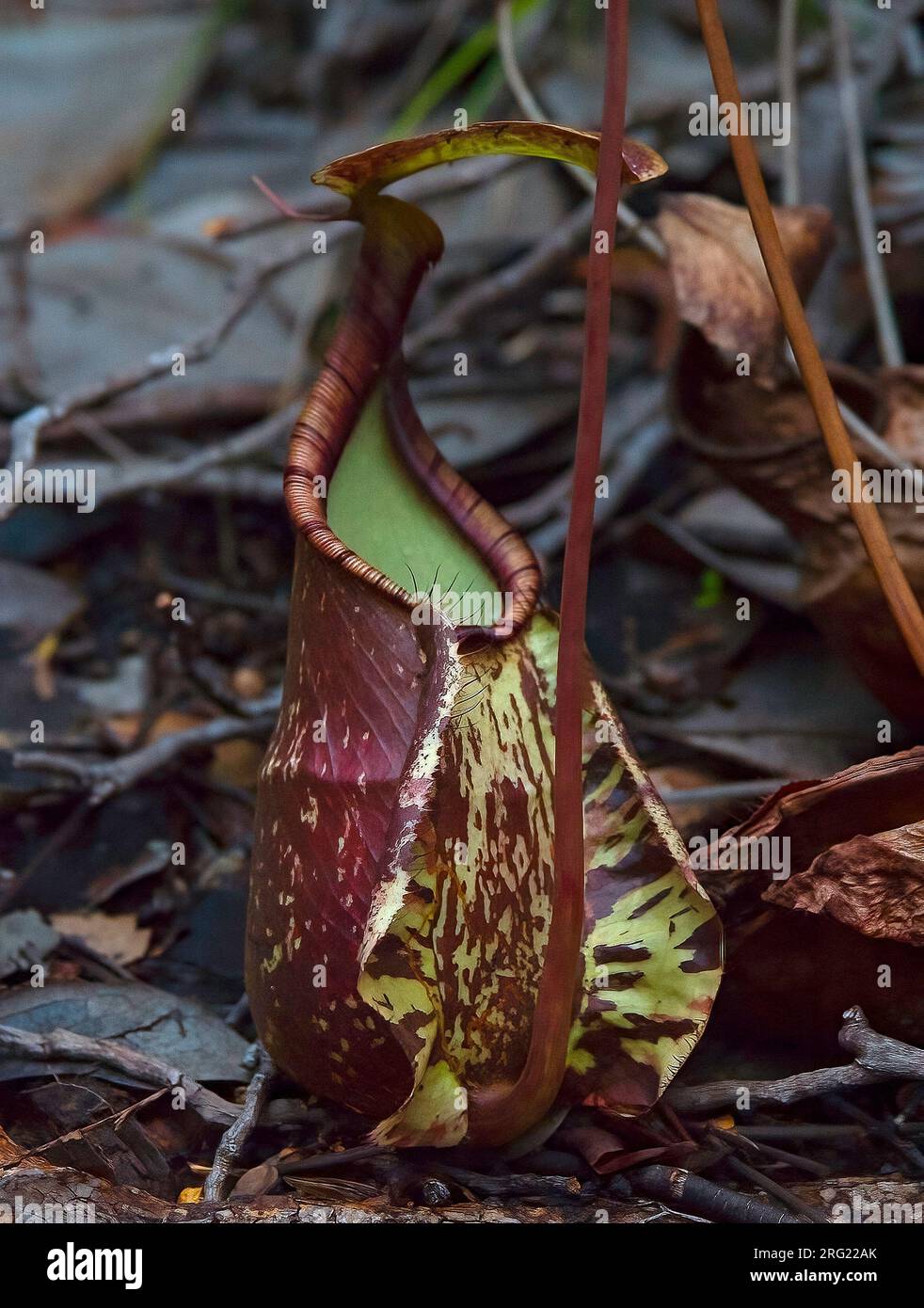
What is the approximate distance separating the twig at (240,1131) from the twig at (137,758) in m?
0.44

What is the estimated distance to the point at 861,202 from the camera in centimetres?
198

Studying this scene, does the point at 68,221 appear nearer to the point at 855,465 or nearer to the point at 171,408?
the point at 171,408

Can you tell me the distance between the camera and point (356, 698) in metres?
0.96

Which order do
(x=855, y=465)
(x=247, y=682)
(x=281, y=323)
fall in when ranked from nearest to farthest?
1. (x=855, y=465)
2. (x=247, y=682)
3. (x=281, y=323)

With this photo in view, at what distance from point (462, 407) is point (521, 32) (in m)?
0.94

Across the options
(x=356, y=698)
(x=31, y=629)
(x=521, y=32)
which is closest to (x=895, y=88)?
(x=521, y=32)

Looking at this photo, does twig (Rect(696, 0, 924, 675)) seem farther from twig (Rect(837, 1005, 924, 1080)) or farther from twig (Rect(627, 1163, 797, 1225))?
twig (Rect(627, 1163, 797, 1225))

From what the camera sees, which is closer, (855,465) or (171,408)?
(855,465)

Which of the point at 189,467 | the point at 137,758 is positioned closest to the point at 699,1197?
the point at 137,758

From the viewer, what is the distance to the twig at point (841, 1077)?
0.98 metres

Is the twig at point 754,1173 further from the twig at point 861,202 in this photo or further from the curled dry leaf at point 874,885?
the twig at point 861,202

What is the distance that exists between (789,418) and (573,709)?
31.6 inches

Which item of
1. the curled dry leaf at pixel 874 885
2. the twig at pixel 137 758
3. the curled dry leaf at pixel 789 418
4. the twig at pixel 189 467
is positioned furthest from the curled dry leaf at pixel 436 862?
the twig at pixel 189 467

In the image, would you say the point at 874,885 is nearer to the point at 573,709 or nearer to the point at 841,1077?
the point at 841,1077
